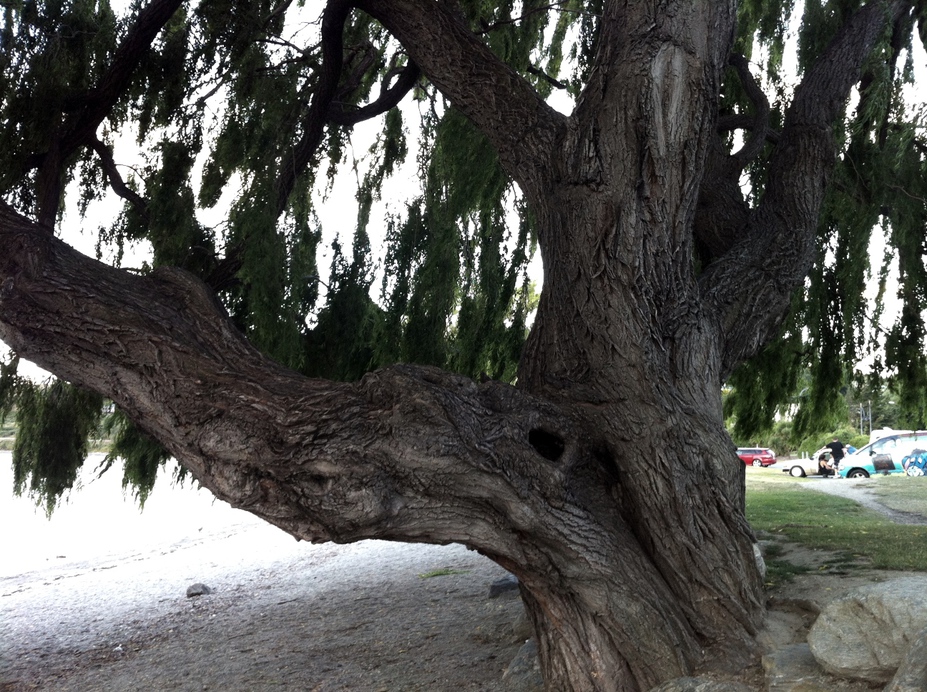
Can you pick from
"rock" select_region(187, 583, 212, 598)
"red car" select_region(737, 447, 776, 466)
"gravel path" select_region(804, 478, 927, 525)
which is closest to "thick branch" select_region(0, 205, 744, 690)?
"rock" select_region(187, 583, 212, 598)

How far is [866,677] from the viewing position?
12.4ft

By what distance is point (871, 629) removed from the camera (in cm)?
386

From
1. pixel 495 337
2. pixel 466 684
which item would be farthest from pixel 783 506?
pixel 466 684

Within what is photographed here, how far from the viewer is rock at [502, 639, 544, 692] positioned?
16.3ft

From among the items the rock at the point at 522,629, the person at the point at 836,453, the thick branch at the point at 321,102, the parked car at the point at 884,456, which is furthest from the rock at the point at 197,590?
the person at the point at 836,453

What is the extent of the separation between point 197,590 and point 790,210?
740 centimetres

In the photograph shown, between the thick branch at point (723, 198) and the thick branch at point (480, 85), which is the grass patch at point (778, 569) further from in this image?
the thick branch at point (480, 85)

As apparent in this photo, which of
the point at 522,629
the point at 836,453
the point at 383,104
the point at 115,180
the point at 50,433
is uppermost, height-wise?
the point at 383,104

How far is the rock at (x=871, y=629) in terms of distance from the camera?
3.75 m

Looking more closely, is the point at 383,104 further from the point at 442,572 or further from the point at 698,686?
the point at 698,686

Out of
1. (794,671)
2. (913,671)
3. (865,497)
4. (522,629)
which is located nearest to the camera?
(913,671)

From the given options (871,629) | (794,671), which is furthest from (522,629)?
(871,629)

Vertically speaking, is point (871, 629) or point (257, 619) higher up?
point (871, 629)

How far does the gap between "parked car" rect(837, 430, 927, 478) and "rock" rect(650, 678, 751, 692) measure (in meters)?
19.8
